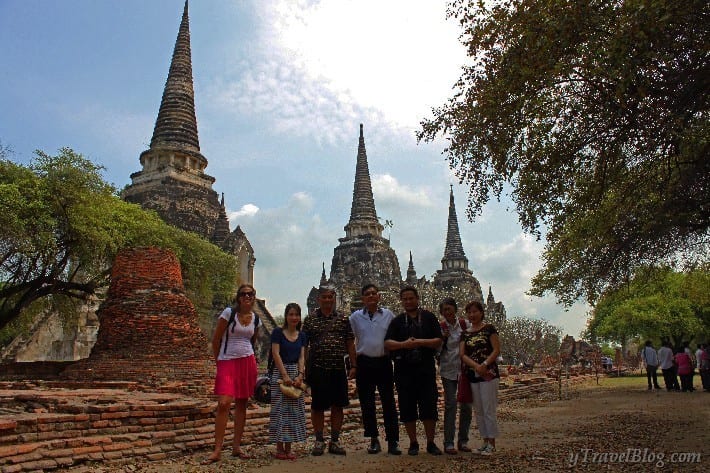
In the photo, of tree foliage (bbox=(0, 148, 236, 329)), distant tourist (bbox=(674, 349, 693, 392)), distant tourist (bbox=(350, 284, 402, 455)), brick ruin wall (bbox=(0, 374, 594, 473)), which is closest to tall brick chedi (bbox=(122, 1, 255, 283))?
tree foliage (bbox=(0, 148, 236, 329))

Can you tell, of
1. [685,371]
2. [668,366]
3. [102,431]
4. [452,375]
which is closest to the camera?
[102,431]

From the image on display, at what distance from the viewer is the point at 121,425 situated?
6.34 m

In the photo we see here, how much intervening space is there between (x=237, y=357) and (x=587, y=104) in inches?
195

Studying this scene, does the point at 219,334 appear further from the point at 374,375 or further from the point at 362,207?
the point at 362,207

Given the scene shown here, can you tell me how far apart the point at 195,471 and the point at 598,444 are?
419 cm

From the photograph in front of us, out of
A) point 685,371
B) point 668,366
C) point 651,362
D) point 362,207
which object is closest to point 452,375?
point 685,371

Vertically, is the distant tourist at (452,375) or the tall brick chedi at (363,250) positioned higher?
the tall brick chedi at (363,250)

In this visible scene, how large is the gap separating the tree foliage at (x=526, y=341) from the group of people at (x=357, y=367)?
112ft

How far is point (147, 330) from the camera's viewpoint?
1320 cm

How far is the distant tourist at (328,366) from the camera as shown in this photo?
5.86 metres

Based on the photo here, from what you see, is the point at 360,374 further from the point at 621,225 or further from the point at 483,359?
the point at 621,225

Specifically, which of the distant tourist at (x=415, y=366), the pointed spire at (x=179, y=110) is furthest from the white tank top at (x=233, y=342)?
the pointed spire at (x=179, y=110)

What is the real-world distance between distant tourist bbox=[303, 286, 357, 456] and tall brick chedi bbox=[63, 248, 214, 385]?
275 inches

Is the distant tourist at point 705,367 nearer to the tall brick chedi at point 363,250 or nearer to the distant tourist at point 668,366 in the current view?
the distant tourist at point 668,366
